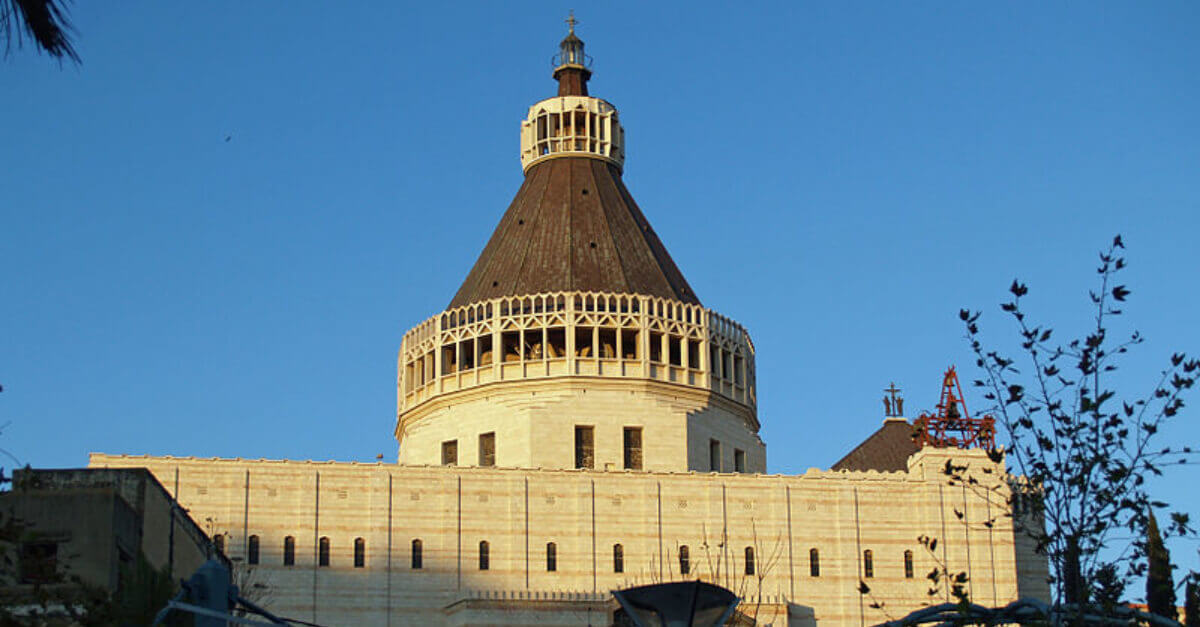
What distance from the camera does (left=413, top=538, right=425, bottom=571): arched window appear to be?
65.5 m

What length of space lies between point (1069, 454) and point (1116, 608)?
2.93m

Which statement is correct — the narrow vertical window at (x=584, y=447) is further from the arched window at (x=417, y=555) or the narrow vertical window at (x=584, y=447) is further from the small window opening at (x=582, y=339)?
the arched window at (x=417, y=555)

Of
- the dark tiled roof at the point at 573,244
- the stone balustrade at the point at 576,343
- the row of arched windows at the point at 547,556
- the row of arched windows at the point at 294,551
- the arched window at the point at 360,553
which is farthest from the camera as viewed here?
the dark tiled roof at the point at 573,244

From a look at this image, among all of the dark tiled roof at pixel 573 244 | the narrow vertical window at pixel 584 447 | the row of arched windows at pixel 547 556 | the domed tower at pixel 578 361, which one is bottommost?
the row of arched windows at pixel 547 556

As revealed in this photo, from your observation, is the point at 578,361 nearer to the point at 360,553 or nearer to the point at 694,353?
the point at 694,353

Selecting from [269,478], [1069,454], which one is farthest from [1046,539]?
[269,478]

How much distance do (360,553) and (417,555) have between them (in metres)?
1.84

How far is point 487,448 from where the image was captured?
2899 inches

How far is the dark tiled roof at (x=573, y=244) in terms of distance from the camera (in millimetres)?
76500

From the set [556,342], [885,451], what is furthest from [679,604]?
[885,451]

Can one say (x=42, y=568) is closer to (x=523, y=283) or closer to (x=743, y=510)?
(x=743, y=510)

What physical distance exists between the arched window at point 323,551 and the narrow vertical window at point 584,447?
436 inches

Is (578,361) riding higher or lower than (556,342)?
lower

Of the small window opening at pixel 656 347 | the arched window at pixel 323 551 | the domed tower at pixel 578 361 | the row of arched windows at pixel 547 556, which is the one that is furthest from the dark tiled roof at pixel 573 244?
the arched window at pixel 323 551
